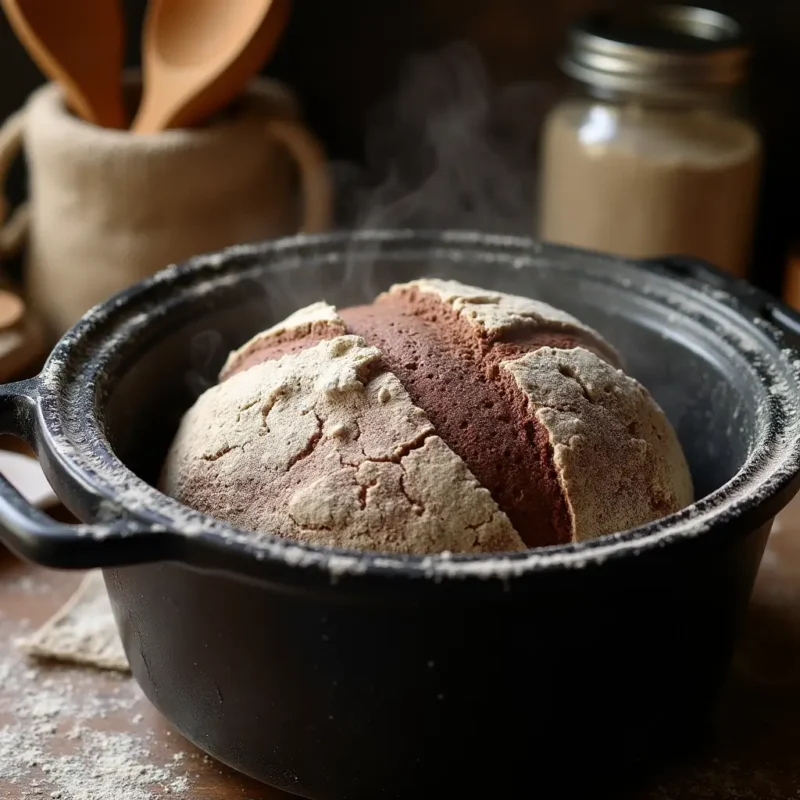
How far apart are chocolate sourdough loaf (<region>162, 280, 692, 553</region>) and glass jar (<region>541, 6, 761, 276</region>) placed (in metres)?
0.62

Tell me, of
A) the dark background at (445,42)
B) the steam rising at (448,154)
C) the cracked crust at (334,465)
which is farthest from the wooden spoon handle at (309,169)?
the cracked crust at (334,465)

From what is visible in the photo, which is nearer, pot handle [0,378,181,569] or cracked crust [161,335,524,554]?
pot handle [0,378,181,569]

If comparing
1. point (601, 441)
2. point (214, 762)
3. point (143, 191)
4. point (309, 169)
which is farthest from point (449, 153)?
point (214, 762)

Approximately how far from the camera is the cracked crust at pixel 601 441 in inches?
36.8

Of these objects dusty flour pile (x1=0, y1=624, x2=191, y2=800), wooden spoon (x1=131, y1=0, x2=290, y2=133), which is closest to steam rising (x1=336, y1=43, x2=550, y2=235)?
wooden spoon (x1=131, y1=0, x2=290, y2=133)

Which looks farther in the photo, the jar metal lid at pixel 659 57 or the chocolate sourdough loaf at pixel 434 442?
the jar metal lid at pixel 659 57

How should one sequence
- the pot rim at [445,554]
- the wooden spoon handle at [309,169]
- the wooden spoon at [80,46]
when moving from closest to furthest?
1. the pot rim at [445,554]
2. the wooden spoon at [80,46]
3. the wooden spoon handle at [309,169]

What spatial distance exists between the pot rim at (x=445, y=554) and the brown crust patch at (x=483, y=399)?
0.50 ft

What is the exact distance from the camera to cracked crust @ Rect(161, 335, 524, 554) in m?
0.89

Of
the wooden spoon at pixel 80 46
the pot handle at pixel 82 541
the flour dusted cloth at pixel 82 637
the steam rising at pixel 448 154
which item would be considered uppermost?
the wooden spoon at pixel 80 46

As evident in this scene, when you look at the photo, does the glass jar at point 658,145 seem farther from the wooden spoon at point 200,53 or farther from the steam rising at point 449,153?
the wooden spoon at point 200,53

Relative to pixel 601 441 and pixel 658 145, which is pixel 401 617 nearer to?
pixel 601 441

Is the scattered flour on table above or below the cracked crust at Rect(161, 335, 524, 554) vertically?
below

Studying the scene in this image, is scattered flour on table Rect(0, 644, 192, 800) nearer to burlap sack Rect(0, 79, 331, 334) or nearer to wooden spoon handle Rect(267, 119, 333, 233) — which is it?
burlap sack Rect(0, 79, 331, 334)
